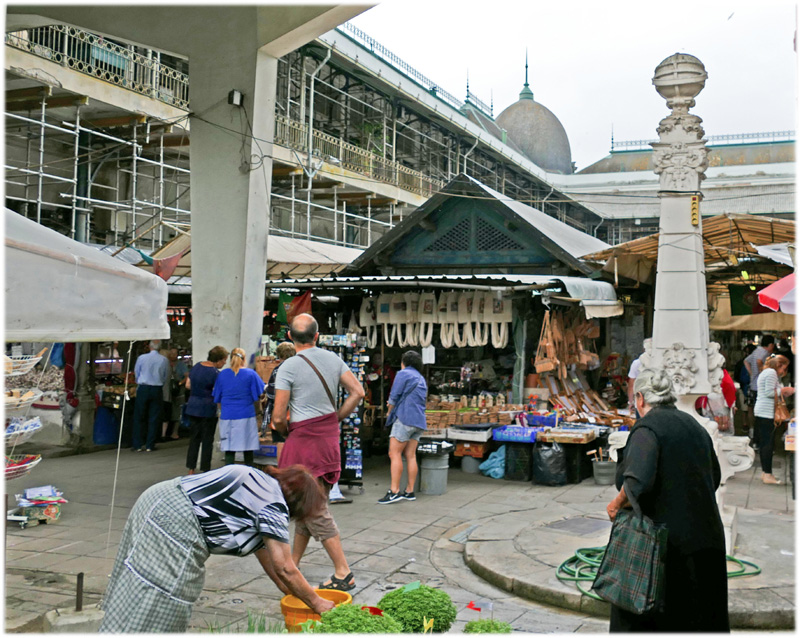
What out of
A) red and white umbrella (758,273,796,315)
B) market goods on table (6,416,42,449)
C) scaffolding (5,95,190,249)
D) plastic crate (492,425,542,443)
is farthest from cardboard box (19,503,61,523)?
scaffolding (5,95,190,249)

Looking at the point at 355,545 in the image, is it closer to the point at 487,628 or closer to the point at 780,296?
the point at 487,628

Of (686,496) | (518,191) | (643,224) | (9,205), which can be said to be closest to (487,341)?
(686,496)

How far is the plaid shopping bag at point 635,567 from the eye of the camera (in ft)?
13.3

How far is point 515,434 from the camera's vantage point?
1094cm

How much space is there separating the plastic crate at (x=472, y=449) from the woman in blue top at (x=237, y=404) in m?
3.26

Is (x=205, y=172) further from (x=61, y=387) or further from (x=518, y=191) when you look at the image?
(x=518, y=191)

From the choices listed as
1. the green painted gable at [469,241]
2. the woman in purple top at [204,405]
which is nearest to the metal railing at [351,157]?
the green painted gable at [469,241]

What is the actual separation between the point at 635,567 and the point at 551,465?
650cm

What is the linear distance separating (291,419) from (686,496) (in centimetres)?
325

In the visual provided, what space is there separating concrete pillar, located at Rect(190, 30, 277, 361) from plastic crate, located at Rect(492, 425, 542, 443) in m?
3.67

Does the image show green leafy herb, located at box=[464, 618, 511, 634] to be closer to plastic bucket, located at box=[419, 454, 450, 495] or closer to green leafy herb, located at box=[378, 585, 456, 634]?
green leafy herb, located at box=[378, 585, 456, 634]

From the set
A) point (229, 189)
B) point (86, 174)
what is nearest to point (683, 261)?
point (229, 189)

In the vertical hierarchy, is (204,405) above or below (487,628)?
above

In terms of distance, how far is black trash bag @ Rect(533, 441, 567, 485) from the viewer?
34.5ft
